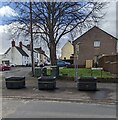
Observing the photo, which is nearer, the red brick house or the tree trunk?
the tree trunk

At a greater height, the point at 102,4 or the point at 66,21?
the point at 102,4

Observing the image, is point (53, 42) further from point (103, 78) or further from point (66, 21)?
point (103, 78)

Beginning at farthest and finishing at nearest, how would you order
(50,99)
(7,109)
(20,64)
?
(20,64), (50,99), (7,109)

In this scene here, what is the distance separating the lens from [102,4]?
80.9 ft

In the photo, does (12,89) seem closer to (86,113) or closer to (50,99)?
(50,99)

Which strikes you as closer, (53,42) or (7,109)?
(7,109)

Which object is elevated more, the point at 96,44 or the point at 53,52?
the point at 96,44

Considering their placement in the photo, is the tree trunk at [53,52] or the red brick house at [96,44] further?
the red brick house at [96,44]

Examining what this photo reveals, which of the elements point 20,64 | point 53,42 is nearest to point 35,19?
point 53,42

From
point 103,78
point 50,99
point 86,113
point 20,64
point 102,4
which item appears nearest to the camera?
point 86,113

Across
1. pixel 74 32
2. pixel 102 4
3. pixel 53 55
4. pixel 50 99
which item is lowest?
pixel 50 99

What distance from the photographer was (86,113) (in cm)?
886

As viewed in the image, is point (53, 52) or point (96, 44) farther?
point (96, 44)

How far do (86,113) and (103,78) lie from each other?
10.9 metres
